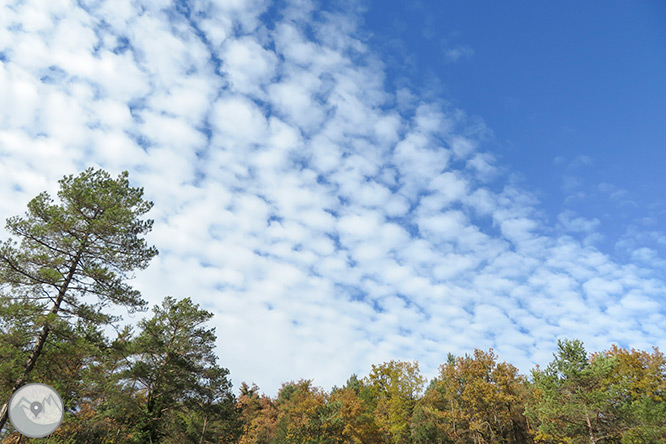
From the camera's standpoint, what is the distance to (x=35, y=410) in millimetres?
5285

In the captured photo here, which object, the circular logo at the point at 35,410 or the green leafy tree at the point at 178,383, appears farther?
the green leafy tree at the point at 178,383

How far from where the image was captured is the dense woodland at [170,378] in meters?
17.1

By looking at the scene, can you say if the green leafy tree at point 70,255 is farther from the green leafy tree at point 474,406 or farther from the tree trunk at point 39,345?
the green leafy tree at point 474,406

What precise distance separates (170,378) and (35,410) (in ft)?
77.9

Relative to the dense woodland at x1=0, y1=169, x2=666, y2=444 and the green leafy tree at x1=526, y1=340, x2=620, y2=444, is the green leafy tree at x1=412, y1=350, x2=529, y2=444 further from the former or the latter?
the green leafy tree at x1=526, y1=340, x2=620, y2=444

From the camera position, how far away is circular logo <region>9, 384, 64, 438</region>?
5.16m

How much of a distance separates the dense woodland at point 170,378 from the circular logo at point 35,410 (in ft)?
1.93

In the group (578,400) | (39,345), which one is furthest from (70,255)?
(578,400)

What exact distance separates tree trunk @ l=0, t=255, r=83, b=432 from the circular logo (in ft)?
41.1

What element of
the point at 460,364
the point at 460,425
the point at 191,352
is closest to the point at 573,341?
the point at 460,364

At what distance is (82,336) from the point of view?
682 inches

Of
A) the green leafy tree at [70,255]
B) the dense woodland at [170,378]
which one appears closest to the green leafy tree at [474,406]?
the dense woodland at [170,378]

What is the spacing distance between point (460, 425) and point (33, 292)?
149ft

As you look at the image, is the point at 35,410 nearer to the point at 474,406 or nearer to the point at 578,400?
the point at 578,400
